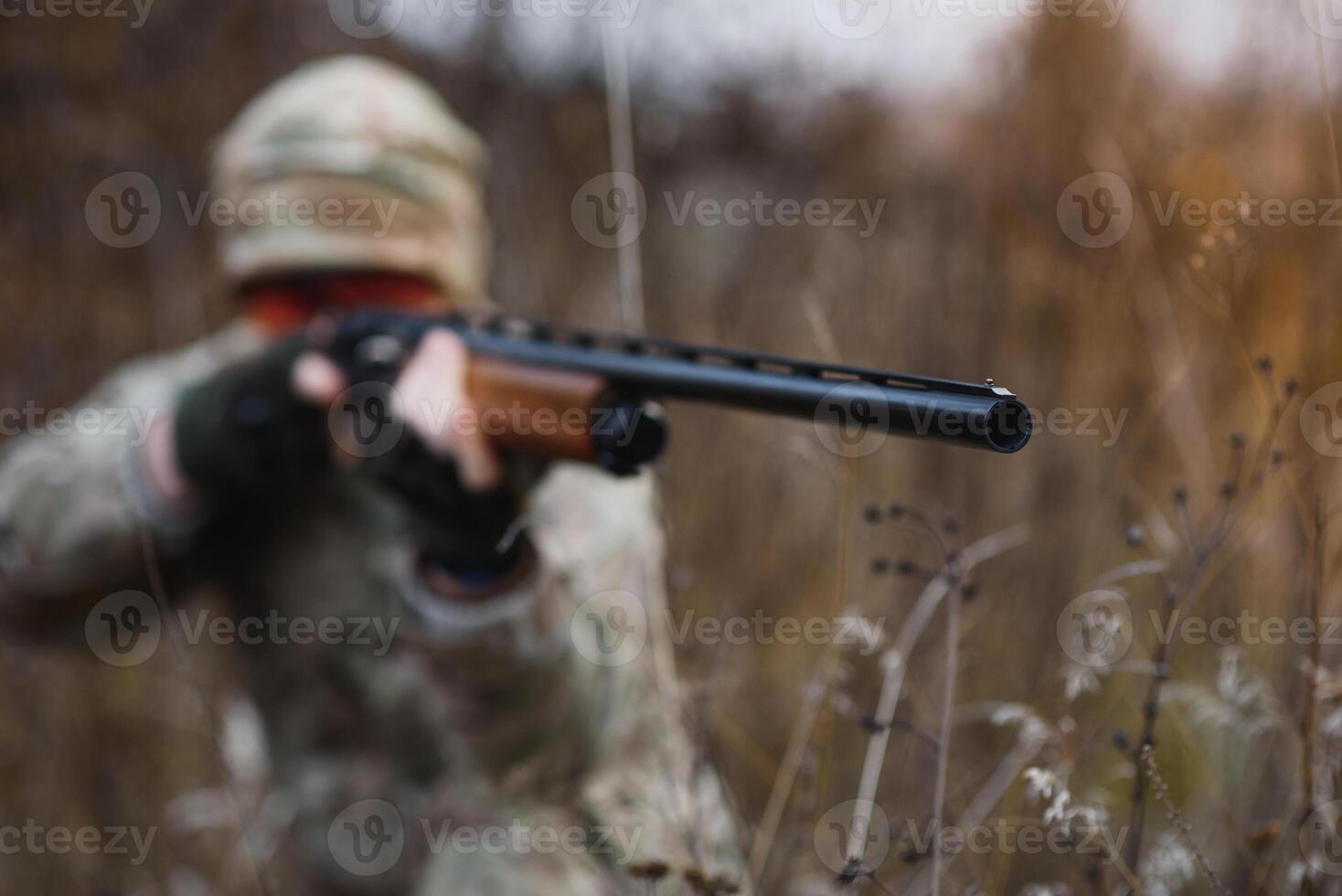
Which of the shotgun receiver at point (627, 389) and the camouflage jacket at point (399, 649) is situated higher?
the shotgun receiver at point (627, 389)

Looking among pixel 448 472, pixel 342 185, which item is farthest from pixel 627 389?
pixel 342 185

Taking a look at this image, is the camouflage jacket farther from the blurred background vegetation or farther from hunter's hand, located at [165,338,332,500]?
the blurred background vegetation

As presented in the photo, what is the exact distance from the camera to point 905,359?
8.99 ft

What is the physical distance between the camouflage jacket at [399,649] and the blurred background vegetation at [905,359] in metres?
0.25

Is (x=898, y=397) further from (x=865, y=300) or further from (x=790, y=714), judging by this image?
(x=865, y=300)

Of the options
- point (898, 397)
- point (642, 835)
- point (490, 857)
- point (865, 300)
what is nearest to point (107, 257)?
point (865, 300)

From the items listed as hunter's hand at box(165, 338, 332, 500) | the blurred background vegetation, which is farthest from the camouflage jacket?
the blurred background vegetation

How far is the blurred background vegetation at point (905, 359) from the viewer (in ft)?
4.19

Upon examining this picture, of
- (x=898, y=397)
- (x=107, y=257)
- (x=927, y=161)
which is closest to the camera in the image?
(x=898, y=397)

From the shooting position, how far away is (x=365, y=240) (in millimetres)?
1872

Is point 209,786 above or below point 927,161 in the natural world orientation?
below

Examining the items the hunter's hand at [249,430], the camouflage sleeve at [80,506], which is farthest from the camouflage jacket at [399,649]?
the hunter's hand at [249,430]

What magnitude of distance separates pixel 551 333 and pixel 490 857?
0.94m

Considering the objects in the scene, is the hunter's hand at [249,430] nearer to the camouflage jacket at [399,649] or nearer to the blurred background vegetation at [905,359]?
the camouflage jacket at [399,649]
